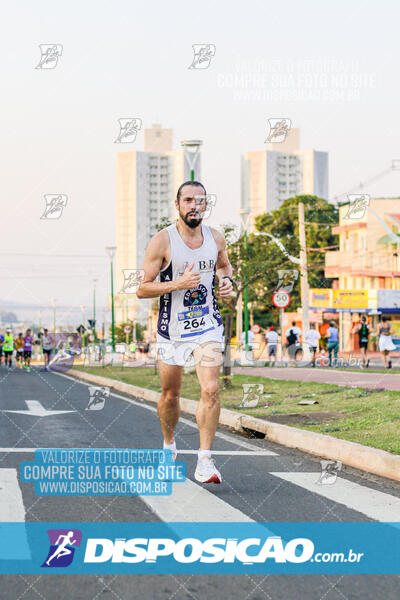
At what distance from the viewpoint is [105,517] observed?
5168 mm

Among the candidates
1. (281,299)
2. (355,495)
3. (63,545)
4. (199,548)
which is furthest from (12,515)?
(281,299)

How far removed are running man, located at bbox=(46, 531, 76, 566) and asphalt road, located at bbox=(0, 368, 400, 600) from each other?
33 cm

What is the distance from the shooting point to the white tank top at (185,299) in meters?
6.32

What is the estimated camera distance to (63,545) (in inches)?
178

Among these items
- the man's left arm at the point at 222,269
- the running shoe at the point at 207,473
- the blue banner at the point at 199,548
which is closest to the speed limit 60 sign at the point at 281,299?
the man's left arm at the point at 222,269

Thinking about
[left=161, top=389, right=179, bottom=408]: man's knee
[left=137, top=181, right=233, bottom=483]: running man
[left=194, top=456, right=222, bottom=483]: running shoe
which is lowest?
[left=194, top=456, right=222, bottom=483]: running shoe

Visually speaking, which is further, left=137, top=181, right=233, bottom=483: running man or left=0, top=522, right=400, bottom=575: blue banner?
left=137, top=181, right=233, bottom=483: running man

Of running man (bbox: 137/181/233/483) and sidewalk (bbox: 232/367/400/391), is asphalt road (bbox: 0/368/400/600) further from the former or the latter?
sidewalk (bbox: 232/367/400/391)

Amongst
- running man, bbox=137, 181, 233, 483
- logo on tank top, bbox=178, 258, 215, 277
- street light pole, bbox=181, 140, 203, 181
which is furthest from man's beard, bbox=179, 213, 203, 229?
street light pole, bbox=181, 140, 203, 181

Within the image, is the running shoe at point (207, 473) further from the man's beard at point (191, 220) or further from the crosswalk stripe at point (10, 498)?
the man's beard at point (191, 220)

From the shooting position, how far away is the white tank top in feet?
20.7

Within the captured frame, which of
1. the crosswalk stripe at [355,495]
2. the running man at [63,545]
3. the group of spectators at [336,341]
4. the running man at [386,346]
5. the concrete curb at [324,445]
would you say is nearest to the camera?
the running man at [63,545]

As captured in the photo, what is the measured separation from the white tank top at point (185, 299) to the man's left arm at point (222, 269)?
6.3 inches

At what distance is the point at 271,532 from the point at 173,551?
0.64 meters
